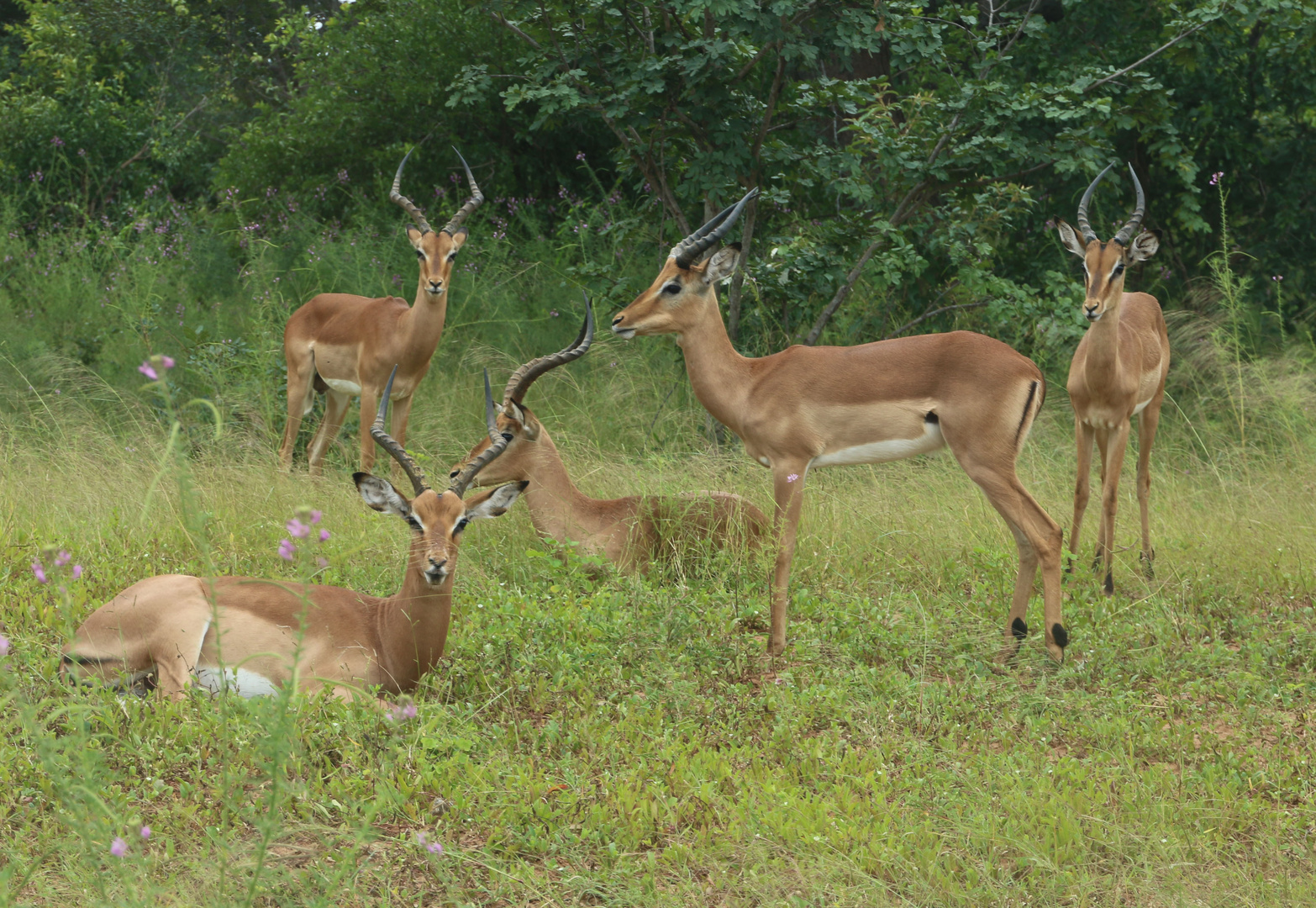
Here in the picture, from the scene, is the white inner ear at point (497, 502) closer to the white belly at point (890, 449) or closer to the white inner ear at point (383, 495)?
the white inner ear at point (383, 495)

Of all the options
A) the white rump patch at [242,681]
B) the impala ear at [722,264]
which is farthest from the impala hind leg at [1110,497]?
the white rump patch at [242,681]

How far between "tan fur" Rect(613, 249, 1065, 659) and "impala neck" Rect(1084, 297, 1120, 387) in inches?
37.5

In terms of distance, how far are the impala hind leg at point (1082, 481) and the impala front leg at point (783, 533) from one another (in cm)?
148

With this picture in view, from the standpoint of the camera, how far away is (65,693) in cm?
419

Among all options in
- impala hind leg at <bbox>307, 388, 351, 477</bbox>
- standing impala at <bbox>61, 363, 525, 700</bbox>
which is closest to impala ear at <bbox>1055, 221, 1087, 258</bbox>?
standing impala at <bbox>61, 363, 525, 700</bbox>

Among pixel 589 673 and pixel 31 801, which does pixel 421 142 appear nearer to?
pixel 589 673

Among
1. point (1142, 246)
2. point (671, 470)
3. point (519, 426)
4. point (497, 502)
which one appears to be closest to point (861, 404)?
point (497, 502)

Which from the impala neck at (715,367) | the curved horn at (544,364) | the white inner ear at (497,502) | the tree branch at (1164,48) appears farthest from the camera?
the tree branch at (1164,48)

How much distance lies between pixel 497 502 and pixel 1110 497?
113 inches

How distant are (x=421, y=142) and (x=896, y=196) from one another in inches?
188

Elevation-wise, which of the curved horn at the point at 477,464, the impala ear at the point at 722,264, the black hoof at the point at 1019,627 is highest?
the impala ear at the point at 722,264

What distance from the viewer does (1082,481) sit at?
235 inches

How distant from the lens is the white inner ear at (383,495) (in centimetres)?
435

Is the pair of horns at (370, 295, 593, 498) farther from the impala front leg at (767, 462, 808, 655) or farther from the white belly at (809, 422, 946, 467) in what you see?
the white belly at (809, 422, 946, 467)
